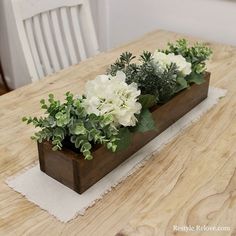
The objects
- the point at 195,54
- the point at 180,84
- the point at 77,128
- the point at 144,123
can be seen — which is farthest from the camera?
the point at 195,54

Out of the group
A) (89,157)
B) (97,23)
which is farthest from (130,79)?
(97,23)

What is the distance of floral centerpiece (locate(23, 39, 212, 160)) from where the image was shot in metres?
0.77

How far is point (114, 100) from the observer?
80 centimetres

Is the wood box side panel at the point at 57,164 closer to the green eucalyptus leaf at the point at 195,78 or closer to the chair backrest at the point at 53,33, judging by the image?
the green eucalyptus leaf at the point at 195,78

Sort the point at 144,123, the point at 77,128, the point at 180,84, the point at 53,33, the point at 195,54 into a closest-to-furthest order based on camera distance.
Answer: the point at 77,128 → the point at 144,123 → the point at 180,84 → the point at 195,54 → the point at 53,33

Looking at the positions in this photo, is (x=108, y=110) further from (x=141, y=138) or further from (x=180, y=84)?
(x=180, y=84)

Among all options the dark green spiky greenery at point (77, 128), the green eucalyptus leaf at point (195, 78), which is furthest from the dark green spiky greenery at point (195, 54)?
the dark green spiky greenery at point (77, 128)

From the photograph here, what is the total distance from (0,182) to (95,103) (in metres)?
0.30

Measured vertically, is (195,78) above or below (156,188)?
above

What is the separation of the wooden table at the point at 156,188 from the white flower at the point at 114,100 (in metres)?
0.17

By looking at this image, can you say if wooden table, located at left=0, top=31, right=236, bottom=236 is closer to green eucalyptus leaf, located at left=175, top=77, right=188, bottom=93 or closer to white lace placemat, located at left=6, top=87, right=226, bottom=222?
Result: white lace placemat, located at left=6, top=87, right=226, bottom=222

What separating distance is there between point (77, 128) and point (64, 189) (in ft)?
0.52

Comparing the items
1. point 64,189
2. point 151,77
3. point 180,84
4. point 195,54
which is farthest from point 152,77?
point 64,189

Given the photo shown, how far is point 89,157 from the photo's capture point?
744mm
